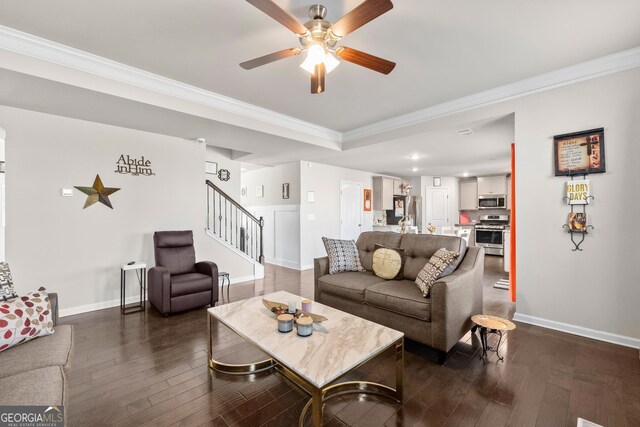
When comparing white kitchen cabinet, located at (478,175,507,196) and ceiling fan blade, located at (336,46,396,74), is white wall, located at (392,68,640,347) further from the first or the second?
white kitchen cabinet, located at (478,175,507,196)

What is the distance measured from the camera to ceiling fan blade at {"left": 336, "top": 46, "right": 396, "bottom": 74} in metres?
2.04

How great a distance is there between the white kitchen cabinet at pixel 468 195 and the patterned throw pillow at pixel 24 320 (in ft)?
32.0

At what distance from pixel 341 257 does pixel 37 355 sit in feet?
8.80

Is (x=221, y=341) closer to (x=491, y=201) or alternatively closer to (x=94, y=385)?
(x=94, y=385)

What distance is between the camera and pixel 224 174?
606cm

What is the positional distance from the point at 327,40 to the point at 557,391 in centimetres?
299

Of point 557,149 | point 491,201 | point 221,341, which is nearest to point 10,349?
point 221,341

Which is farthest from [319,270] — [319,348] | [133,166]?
→ [133,166]

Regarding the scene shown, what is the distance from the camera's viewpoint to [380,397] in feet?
6.33

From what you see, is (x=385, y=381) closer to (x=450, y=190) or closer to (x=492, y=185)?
(x=492, y=185)

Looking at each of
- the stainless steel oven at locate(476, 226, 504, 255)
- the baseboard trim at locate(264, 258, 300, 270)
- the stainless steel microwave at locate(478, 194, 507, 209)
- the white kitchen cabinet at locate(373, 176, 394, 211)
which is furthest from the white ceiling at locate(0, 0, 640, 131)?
the stainless steel microwave at locate(478, 194, 507, 209)

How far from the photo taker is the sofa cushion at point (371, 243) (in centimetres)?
343

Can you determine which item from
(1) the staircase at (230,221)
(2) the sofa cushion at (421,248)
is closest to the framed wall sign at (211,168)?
(1) the staircase at (230,221)

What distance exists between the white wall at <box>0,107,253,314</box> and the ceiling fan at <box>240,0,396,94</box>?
113 inches
